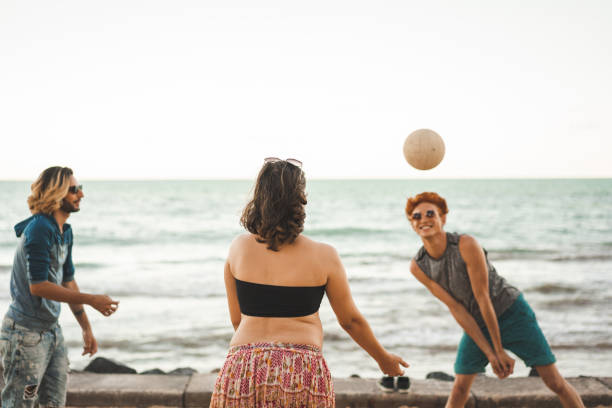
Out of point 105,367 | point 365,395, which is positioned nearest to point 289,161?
point 365,395

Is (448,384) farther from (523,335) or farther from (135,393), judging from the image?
(135,393)

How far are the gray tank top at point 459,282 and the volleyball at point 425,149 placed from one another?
0.82 m

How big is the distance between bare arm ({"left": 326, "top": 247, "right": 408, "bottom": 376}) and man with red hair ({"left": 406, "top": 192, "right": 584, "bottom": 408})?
5.05 feet

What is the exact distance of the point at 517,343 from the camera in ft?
11.8

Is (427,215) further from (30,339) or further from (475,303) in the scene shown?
(30,339)

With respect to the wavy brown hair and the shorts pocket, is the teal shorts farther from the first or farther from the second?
the shorts pocket

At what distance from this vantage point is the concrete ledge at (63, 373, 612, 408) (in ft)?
14.1

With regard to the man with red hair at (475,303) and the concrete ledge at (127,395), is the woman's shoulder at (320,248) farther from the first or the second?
the concrete ledge at (127,395)

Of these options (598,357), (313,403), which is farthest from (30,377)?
(598,357)

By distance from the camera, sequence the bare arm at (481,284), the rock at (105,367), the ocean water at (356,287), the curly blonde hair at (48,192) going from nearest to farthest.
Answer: the curly blonde hair at (48,192) → the bare arm at (481,284) → the rock at (105,367) → the ocean water at (356,287)

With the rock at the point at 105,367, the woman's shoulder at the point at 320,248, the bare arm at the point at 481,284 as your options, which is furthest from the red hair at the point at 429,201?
the rock at the point at 105,367

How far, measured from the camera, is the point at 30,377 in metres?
2.93

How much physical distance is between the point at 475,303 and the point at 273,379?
2152 mm

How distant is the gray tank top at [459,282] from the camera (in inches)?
141
